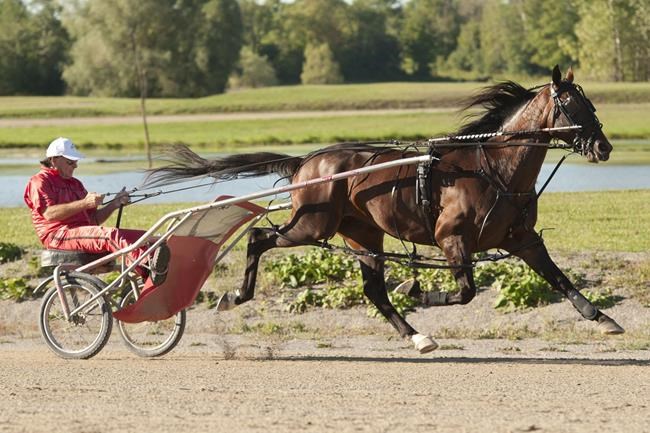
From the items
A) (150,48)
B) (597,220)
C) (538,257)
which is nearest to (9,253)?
(597,220)

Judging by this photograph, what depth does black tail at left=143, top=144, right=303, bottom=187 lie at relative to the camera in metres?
11.0

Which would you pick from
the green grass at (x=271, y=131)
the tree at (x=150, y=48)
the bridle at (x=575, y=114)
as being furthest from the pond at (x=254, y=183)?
the tree at (x=150, y=48)

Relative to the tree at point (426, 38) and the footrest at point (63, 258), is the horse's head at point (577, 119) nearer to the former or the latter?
the footrest at point (63, 258)

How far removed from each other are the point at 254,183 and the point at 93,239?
14222mm

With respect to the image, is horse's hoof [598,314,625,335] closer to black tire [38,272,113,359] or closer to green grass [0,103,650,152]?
black tire [38,272,113,359]

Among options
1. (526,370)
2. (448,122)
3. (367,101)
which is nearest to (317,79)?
(367,101)

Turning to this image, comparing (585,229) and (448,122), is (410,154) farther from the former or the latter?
(448,122)

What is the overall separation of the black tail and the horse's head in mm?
2322

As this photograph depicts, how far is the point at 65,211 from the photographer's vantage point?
32.6 feet

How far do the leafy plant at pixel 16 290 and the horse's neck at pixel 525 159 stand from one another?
5639 millimetres

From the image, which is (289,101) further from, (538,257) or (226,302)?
(538,257)

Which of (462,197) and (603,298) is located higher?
(462,197)

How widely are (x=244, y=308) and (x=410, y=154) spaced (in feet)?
10.6

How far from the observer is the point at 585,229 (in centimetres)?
1509
